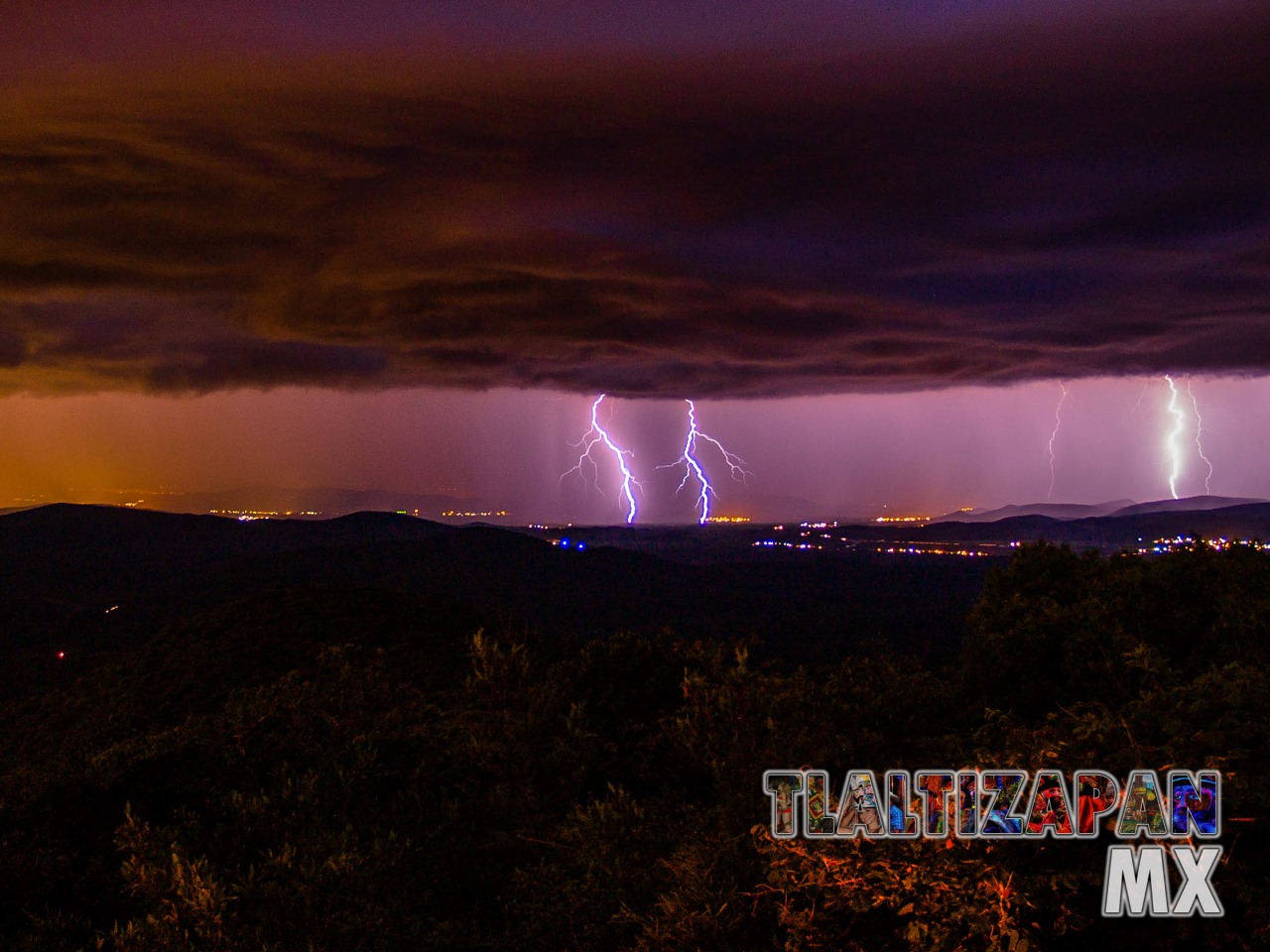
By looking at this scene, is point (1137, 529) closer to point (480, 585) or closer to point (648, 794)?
point (480, 585)

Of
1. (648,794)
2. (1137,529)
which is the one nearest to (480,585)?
(648,794)

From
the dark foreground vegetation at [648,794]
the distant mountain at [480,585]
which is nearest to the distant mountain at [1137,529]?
the distant mountain at [480,585]

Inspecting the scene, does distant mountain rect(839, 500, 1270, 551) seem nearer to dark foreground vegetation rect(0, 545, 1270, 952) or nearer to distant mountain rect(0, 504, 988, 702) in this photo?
distant mountain rect(0, 504, 988, 702)

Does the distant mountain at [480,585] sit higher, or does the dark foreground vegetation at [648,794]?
the dark foreground vegetation at [648,794]

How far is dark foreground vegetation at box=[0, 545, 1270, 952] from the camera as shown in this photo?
25.6 ft

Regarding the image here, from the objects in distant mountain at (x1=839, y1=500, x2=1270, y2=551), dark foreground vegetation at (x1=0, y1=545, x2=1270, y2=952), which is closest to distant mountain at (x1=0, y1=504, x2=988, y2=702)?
dark foreground vegetation at (x1=0, y1=545, x2=1270, y2=952)

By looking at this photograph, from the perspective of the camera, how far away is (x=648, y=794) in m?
13.7

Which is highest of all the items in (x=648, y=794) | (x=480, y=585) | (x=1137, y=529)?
(x=1137, y=529)

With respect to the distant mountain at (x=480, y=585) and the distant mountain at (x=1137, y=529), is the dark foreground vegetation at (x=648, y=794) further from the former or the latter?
the distant mountain at (x=1137, y=529)

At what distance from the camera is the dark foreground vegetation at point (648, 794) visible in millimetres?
7812

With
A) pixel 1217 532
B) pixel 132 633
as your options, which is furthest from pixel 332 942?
pixel 1217 532

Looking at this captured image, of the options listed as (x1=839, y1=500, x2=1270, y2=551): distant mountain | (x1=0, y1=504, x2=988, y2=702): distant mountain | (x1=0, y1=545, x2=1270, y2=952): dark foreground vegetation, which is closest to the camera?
(x1=0, y1=545, x2=1270, y2=952): dark foreground vegetation

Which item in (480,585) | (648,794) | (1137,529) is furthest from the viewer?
(1137,529)

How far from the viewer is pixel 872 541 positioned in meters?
188
